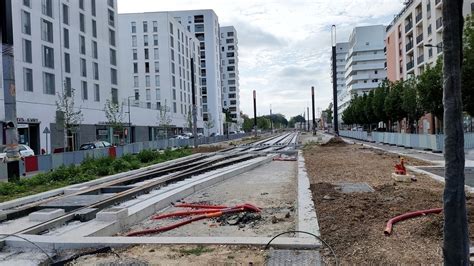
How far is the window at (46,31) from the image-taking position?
158 ft

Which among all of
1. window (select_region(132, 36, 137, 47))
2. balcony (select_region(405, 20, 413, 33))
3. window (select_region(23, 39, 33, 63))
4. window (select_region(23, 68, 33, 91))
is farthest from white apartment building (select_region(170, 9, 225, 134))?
window (select_region(23, 68, 33, 91))

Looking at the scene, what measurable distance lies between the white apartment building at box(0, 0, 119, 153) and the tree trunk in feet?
134

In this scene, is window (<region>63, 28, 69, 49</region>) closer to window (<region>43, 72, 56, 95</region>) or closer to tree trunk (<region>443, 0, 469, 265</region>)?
window (<region>43, 72, 56, 95</region>)

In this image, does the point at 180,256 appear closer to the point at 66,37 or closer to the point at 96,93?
the point at 66,37

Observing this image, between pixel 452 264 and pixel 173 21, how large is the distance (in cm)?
10275

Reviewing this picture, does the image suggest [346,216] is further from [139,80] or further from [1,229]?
[139,80]

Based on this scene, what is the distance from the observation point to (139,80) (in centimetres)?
9988


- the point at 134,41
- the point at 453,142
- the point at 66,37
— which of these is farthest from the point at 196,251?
the point at 134,41

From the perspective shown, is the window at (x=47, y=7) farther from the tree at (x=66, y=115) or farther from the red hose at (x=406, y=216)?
the red hose at (x=406, y=216)

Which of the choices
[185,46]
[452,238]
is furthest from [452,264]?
[185,46]

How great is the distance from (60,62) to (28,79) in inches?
265

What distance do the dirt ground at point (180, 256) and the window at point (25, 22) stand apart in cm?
4403

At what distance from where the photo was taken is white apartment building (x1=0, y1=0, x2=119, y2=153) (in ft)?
144

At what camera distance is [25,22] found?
4519 cm
